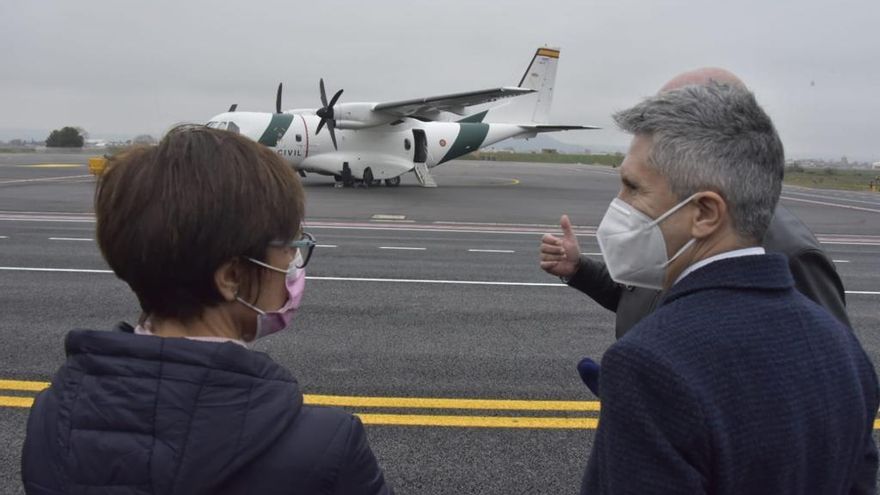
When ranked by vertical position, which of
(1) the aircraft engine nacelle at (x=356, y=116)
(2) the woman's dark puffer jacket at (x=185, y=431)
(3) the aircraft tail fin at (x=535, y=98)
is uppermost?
(3) the aircraft tail fin at (x=535, y=98)

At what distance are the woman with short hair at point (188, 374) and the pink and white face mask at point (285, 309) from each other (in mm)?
110

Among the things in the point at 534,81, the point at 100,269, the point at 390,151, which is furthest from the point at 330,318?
the point at 534,81

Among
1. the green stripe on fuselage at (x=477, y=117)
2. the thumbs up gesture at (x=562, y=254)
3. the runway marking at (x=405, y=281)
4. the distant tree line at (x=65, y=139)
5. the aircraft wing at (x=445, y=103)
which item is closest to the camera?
the thumbs up gesture at (x=562, y=254)

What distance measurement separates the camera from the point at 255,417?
1263 millimetres

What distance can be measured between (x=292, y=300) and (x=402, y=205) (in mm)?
18062

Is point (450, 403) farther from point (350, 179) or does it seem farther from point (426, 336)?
point (350, 179)

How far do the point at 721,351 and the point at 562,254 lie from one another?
1604 millimetres

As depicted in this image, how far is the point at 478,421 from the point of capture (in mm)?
4305

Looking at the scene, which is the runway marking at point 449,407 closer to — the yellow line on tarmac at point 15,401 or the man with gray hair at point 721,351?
the yellow line on tarmac at point 15,401

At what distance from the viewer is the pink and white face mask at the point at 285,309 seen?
5.18 ft

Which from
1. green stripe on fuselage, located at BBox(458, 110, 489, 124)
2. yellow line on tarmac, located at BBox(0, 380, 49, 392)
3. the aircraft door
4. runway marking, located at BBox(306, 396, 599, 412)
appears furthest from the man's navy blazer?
green stripe on fuselage, located at BBox(458, 110, 489, 124)

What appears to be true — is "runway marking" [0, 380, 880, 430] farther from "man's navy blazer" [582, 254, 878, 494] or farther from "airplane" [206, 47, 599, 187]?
"airplane" [206, 47, 599, 187]

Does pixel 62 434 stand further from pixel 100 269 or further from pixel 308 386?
pixel 100 269

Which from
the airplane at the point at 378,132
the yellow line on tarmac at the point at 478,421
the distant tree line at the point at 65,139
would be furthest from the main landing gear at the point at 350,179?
the distant tree line at the point at 65,139
